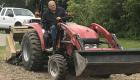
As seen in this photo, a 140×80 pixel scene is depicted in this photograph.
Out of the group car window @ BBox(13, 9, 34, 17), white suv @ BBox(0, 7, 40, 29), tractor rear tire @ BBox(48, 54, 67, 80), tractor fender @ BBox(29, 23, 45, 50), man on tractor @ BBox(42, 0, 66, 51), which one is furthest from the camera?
car window @ BBox(13, 9, 34, 17)

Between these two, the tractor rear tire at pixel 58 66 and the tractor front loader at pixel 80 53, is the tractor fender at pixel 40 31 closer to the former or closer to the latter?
the tractor front loader at pixel 80 53

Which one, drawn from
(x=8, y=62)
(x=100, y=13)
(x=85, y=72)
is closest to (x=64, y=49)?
(x=85, y=72)

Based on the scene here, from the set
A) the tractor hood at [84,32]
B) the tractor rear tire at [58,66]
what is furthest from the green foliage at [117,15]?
the tractor rear tire at [58,66]

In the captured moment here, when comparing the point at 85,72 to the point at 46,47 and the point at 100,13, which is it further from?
the point at 100,13

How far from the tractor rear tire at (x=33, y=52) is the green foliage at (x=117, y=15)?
Answer: 13.1m

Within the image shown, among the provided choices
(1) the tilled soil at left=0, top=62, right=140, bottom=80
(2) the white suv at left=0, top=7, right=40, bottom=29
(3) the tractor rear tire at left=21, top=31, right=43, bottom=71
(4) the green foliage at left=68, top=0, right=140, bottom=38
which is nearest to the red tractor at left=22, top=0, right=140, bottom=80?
(3) the tractor rear tire at left=21, top=31, right=43, bottom=71

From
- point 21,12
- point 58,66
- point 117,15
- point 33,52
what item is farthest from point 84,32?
point 21,12

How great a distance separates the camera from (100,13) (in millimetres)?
28266

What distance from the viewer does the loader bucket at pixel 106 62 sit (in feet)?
33.0

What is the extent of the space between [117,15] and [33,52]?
16258 millimetres

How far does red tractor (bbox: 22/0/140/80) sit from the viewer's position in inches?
403

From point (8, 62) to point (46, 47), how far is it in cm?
261

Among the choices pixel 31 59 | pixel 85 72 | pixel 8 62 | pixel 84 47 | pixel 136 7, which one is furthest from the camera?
pixel 136 7

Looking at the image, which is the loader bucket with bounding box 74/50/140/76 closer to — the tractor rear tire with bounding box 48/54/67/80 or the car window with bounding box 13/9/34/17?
the tractor rear tire with bounding box 48/54/67/80
